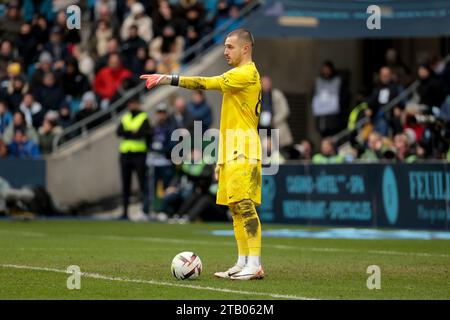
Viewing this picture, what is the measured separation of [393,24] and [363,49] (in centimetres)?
644

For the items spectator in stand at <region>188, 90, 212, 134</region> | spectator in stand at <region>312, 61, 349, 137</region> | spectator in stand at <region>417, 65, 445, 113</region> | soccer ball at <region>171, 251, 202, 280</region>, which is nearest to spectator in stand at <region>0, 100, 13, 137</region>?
spectator in stand at <region>188, 90, 212, 134</region>

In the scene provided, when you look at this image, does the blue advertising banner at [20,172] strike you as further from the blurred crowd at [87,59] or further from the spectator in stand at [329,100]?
the spectator in stand at [329,100]

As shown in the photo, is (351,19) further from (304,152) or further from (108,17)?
(108,17)

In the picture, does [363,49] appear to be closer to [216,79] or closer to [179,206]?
[179,206]

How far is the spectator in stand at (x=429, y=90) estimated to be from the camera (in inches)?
926

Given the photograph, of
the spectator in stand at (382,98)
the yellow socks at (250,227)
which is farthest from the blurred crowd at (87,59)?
the yellow socks at (250,227)

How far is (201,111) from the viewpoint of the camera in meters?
25.8

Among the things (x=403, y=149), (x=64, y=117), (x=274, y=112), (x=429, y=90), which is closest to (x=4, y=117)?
(x=64, y=117)

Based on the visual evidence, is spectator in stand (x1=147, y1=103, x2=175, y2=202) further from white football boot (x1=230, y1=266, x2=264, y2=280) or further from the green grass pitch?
white football boot (x1=230, y1=266, x2=264, y2=280)

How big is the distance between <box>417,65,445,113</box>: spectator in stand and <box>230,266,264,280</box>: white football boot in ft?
40.0

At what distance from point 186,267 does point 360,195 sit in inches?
411

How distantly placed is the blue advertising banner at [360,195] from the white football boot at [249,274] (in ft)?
29.8

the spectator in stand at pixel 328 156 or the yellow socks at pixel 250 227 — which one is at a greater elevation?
the spectator in stand at pixel 328 156
